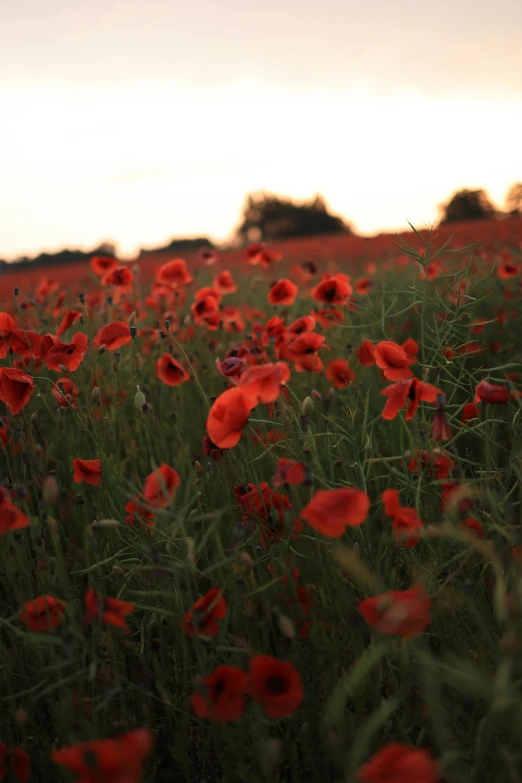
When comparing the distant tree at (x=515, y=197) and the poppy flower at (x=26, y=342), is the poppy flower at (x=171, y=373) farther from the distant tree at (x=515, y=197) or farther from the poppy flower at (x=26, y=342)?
the distant tree at (x=515, y=197)

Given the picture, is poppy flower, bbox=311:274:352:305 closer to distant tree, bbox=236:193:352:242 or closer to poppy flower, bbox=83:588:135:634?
poppy flower, bbox=83:588:135:634

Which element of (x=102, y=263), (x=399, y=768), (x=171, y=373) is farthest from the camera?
(x=102, y=263)

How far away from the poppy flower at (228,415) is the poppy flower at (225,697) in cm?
40

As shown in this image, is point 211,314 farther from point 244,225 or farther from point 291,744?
point 244,225

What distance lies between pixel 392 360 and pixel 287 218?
29.8m

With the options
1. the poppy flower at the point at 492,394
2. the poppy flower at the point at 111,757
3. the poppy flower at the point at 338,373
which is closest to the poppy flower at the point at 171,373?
the poppy flower at the point at 338,373

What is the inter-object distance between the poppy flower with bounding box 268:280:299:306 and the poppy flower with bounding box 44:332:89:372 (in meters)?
1.01

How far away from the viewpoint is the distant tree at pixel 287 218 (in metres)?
29.6

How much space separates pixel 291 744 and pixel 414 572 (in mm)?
382

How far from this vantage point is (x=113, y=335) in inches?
75.2

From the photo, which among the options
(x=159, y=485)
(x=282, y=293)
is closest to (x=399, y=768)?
(x=159, y=485)

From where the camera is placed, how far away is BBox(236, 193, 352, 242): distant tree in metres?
29.6

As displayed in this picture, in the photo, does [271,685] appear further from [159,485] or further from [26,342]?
[26,342]

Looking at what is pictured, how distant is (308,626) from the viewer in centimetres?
122
